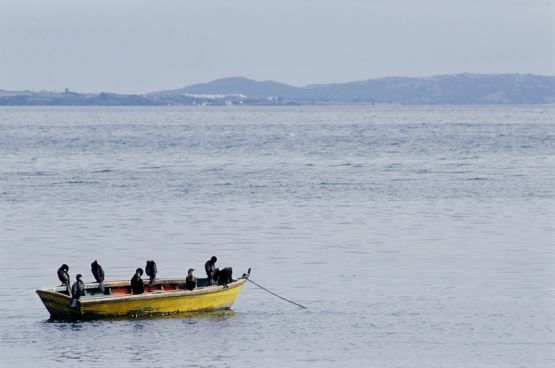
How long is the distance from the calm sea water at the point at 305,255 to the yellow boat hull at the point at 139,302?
41 cm

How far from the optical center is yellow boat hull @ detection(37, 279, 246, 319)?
1423 inches

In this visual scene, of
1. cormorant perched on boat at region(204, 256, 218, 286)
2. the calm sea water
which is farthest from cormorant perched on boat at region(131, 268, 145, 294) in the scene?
cormorant perched on boat at region(204, 256, 218, 286)

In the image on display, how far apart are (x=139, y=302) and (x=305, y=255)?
12916 mm

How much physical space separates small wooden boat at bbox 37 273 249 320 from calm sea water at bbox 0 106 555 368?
0.42 metres

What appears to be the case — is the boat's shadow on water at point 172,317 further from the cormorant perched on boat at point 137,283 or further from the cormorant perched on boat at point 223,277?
the cormorant perched on boat at point 137,283

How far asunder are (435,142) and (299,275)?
104m

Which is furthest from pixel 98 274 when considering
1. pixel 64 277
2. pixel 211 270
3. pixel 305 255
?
pixel 305 255

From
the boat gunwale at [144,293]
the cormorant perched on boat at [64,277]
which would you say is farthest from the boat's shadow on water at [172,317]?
the cormorant perched on boat at [64,277]

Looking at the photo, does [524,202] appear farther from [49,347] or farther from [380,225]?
[49,347]

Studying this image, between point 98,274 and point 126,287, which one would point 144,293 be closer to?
point 126,287

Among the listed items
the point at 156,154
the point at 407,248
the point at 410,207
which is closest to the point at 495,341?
the point at 407,248

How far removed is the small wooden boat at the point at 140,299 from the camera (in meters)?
36.2

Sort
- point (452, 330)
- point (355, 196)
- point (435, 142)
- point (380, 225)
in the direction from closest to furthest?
point (452, 330), point (380, 225), point (355, 196), point (435, 142)

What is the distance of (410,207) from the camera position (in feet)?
216
